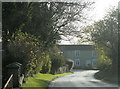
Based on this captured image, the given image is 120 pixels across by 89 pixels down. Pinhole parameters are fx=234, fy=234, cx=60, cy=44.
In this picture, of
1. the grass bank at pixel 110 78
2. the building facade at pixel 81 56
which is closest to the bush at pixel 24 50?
the grass bank at pixel 110 78

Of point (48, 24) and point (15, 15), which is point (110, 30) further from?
point (15, 15)

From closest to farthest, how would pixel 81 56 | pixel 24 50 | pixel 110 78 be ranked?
pixel 24 50 < pixel 110 78 < pixel 81 56

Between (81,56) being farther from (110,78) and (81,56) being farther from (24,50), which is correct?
(24,50)

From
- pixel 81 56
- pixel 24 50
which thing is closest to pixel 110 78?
pixel 24 50

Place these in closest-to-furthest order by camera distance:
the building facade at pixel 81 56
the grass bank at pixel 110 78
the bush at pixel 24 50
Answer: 1. the bush at pixel 24 50
2. the grass bank at pixel 110 78
3. the building facade at pixel 81 56

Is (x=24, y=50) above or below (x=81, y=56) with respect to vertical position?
below

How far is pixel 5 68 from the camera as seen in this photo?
1581 centimetres

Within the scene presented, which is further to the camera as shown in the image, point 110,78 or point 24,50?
point 110,78

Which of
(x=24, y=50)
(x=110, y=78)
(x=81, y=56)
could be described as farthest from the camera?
(x=81, y=56)

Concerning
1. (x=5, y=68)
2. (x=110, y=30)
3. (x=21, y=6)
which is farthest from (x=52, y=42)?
(x=5, y=68)

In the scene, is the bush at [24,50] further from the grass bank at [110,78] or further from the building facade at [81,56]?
the building facade at [81,56]

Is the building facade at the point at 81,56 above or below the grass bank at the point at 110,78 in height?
above

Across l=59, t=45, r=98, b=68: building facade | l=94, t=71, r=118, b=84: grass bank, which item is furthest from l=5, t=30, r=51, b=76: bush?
l=59, t=45, r=98, b=68: building facade

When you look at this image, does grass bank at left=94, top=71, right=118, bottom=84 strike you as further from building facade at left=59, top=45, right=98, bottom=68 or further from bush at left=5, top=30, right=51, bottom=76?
building facade at left=59, top=45, right=98, bottom=68
